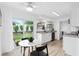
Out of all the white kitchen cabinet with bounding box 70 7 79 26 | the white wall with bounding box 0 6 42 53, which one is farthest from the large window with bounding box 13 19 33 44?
the white kitchen cabinet with bounding box 70 7 79 26

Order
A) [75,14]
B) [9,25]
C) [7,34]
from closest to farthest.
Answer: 1. [7,34]
2. [9,25]
3. [75,14]

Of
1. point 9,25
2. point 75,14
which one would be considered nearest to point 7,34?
point 9,25

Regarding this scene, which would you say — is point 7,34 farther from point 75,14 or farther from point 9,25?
point 75,14

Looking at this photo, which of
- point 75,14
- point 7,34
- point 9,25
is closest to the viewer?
point 7,34

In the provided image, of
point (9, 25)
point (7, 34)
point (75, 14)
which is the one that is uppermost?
point (75, 14)

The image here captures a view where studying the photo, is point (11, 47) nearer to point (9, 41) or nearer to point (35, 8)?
point (9, 41)

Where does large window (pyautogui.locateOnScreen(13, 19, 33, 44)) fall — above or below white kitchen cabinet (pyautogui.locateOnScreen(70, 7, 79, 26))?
below

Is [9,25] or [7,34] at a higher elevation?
[9,25]

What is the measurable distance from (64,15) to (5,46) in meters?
1.44

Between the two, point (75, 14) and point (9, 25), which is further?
point (75, 14)

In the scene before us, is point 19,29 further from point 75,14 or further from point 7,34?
point 75,14

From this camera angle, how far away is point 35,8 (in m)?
1.82

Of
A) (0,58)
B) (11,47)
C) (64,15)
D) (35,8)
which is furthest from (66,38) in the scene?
(0,58)

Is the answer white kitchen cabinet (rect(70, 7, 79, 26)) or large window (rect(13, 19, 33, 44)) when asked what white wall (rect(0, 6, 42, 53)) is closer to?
large window (rect(13, 19, 33, 44))
